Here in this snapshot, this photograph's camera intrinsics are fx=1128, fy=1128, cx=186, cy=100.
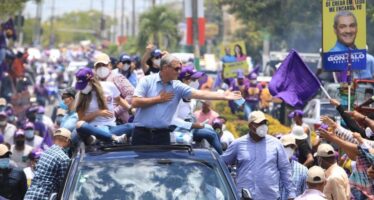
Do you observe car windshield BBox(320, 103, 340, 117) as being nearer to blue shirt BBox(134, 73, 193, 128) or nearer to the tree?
blue shirt BBox(134, 73, 193, 128)

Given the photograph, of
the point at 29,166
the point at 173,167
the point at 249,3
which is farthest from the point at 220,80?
the point at 173,167

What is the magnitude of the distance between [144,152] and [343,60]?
18.9ft

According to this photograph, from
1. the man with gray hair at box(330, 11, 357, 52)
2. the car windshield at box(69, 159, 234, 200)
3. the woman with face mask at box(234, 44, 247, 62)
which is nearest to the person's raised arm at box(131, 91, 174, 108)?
the car windshield at box(69, 159, 234, 200)

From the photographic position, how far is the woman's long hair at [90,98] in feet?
40.4

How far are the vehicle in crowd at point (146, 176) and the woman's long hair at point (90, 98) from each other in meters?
2.24

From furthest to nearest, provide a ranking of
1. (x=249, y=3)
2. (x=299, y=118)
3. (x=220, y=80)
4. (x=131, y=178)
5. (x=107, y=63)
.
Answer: (x=249, y=3), (x=220, y=80), (x=299, y=118), (x=107, y=63), (x=131, y=178)

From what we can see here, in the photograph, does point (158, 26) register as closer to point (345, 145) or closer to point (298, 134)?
point (298, 134)

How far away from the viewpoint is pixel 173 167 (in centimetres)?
986

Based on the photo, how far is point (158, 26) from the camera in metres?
72.3

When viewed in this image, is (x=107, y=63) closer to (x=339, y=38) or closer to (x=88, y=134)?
(x=88, y=134)

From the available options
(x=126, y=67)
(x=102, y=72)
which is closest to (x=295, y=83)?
(x=126, y=67)

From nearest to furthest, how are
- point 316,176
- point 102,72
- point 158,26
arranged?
1. point 316,176
2. point 102,72
3. point 158,26

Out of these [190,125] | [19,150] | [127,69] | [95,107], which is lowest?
[19,150]

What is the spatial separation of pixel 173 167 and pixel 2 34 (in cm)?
2154
